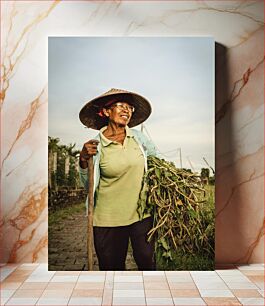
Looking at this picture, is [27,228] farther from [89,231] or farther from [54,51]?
[54,51]

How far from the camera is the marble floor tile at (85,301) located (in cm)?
274

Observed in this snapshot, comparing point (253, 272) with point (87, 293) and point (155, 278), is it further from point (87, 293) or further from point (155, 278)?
point (87, 293)

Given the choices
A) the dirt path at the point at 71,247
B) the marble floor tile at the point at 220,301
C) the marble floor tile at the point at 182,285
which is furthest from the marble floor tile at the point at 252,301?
the dirt path at the point at 71,247

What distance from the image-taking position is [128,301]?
277cm

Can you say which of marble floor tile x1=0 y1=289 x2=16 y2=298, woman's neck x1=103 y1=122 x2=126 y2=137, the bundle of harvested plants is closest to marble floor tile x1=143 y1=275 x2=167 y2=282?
the bundle of harvested plants

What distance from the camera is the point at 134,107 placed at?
3.40 meters

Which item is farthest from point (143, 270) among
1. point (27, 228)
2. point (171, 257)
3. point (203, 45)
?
point (203, 45)

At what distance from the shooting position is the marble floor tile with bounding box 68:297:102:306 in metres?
2.74

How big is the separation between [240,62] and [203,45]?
10.1 inches

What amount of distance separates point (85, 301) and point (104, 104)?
1155 mm

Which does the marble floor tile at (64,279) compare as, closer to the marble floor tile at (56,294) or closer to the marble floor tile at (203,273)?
the marble floor tile at (56,294)

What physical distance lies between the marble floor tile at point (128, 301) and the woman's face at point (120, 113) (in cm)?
103

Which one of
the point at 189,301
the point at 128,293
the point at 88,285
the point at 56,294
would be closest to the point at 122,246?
the point at 88,285

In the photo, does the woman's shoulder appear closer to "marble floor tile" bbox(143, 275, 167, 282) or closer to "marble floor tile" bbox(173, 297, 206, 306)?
"marble floor tile" bbox(143, 275, 167, 282)
